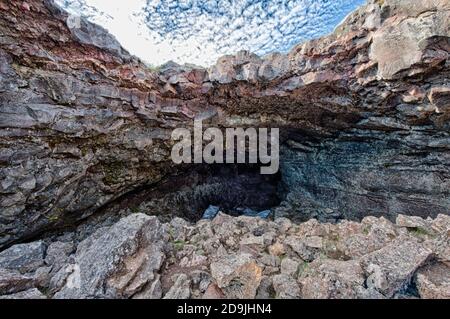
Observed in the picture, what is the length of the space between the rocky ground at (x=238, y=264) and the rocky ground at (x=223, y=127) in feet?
0.08

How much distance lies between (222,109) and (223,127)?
0.87 m

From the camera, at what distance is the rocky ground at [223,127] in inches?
142

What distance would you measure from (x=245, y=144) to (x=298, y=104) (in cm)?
328

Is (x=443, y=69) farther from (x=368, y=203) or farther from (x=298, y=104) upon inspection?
(x=368, y=203)

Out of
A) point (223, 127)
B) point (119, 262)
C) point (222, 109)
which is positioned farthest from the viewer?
point (223, 127)

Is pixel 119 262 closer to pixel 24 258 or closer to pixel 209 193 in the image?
pixel 24 258

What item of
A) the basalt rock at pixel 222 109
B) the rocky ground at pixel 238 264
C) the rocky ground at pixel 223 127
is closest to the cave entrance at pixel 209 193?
the rocky ground at pixel 223 127

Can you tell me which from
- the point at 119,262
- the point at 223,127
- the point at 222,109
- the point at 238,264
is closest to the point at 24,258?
the point at 119,262

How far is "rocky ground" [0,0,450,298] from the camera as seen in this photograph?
3.62 metres

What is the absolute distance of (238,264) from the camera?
12.3ft

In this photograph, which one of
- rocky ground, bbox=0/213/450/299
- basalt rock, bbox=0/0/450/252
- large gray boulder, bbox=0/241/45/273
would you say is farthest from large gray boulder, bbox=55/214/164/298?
basalt rock, bbox=0/0/450/252

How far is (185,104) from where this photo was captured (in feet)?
29.9

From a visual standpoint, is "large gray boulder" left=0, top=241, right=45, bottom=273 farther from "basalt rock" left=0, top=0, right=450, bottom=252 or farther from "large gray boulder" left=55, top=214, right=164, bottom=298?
"basalt rock" left=0, top=0, right=450, bottom=252
